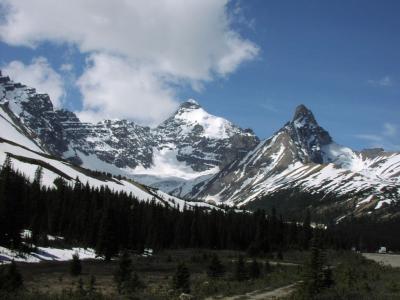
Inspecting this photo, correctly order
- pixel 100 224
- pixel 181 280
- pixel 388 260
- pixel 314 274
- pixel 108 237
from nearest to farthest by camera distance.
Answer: pixel 314 274 → pixel 181 280 → pixel 108 237 → pixel 100 224 → pixel 388 260

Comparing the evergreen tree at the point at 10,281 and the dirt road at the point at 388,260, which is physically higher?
the dirt road at the point at 388,260

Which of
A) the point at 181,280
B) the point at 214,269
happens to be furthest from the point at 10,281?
the point at 214,269

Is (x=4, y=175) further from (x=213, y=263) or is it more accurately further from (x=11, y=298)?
(x=11, y=298)

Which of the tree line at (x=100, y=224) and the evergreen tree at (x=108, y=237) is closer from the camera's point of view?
the tree line at (x=100, y=224)

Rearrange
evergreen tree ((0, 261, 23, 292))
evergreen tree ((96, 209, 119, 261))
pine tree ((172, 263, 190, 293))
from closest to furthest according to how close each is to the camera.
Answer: evergreen tree ((0, 261, 23, 292)), pine tree ((172, 263, 190, 293)), evergreen tree ((96, 209, 119, 261))

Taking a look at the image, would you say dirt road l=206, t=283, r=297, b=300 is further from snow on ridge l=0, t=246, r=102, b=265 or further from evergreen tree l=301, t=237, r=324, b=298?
snow on ridge l=0, t=246, r=102, b=265

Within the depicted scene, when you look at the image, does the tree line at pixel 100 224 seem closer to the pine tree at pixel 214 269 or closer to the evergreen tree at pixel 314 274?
the pine tree at pixel 214 269

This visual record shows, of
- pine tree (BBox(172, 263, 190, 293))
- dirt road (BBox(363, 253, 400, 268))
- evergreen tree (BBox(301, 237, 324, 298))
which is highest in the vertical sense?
dirt road (BBox(363, 253, 400, 268))

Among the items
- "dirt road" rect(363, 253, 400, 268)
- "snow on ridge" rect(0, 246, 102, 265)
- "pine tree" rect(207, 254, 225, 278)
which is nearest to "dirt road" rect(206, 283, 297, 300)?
"pine tree" rect(207, 254, 225, 278)

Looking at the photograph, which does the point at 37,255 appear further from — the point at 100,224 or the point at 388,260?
the point at 388,260

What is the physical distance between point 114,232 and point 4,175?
21.2m

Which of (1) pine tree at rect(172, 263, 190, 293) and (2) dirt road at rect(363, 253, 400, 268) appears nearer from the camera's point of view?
(1) pine tree at rect(172, 263, 190, 293)

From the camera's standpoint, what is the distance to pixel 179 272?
48.3 metres

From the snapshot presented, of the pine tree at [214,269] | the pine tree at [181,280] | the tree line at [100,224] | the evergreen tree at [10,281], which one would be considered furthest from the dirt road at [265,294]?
the tree line at [100,224]
